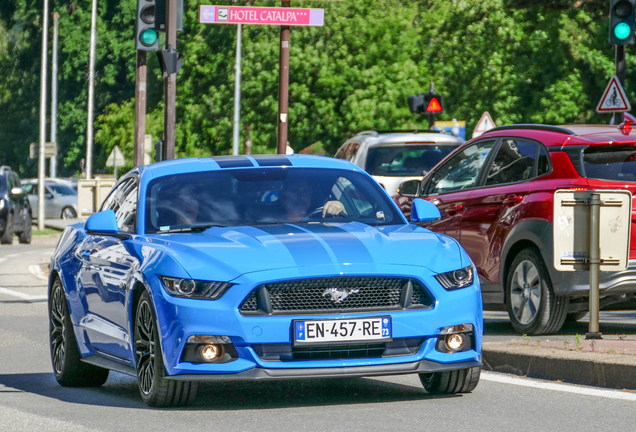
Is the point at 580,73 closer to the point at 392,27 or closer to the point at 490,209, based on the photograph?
the point at 392,27

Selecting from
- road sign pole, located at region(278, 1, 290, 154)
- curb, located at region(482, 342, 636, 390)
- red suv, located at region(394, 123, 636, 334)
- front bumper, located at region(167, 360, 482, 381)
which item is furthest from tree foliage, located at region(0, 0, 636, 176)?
front bumper, located at region(167, 360, 482, 381)

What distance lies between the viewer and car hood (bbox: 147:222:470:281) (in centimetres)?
669

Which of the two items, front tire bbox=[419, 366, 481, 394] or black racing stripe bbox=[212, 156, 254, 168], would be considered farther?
black racing stripe bbox=[212, 156, 254, 168]

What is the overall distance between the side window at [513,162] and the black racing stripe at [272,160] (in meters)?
2.83

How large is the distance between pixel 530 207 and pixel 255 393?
343cm

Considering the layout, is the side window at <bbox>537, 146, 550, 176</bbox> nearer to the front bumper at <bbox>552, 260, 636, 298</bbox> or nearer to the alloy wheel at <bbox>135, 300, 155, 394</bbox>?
the front bumper at <bbox>552, 260, 636, 298</bbox>

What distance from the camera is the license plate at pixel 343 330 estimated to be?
21.8 feet

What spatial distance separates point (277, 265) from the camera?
6672 mm

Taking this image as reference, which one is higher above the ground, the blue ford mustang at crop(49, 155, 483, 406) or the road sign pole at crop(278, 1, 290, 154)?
the road sign pole at crop(278, 1, 290, 154)

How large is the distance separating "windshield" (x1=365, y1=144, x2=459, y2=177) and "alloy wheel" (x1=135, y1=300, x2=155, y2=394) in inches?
400

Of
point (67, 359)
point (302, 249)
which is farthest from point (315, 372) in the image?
point (67, 359)

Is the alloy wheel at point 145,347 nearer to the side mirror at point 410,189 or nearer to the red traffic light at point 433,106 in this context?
the side mirror at point 410,189

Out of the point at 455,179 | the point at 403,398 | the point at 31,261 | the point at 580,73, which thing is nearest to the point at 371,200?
the point at 403,398

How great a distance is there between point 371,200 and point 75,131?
67.0 meters
